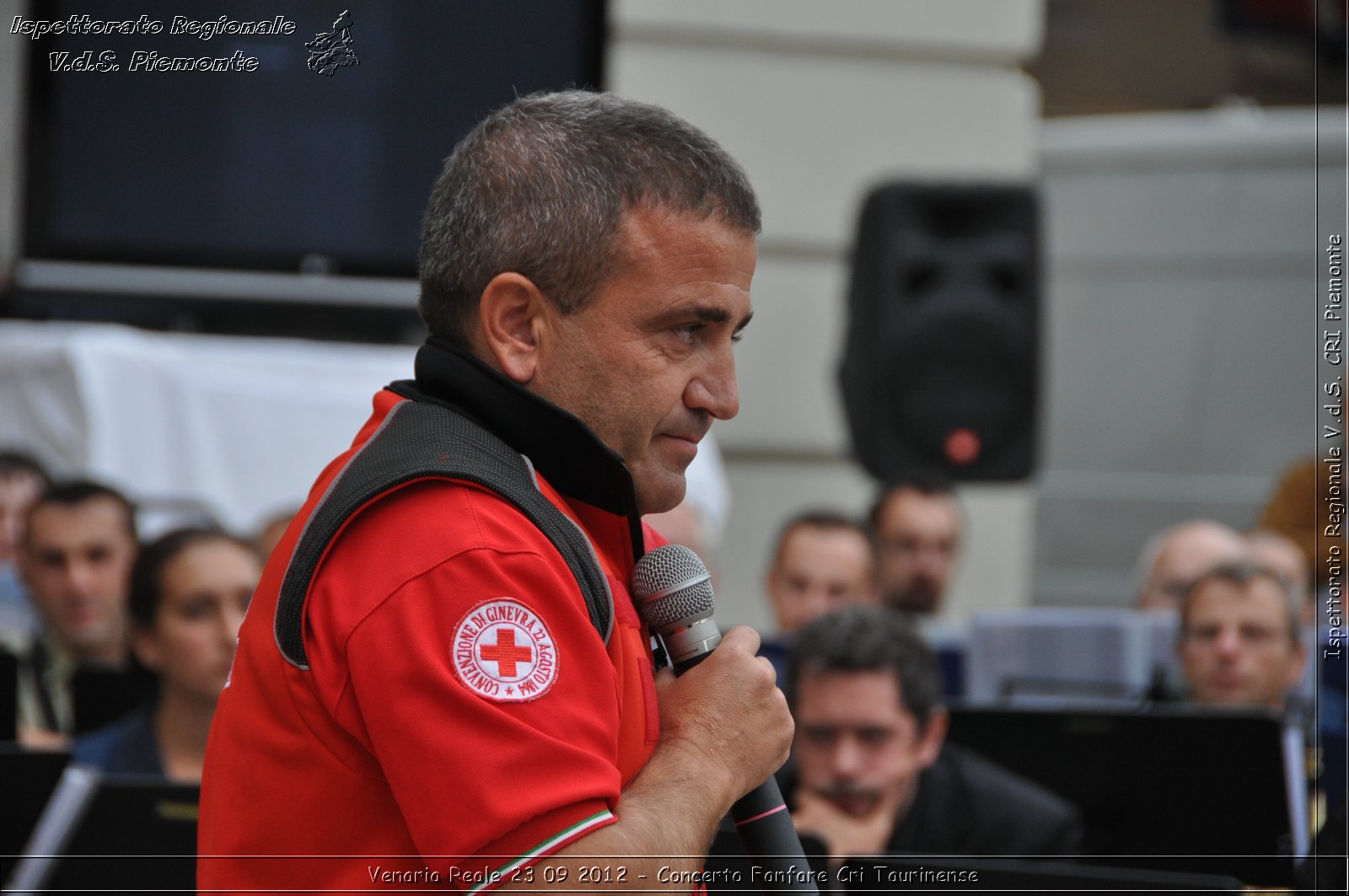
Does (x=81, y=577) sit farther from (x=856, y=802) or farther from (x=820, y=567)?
(x=856, y=802)

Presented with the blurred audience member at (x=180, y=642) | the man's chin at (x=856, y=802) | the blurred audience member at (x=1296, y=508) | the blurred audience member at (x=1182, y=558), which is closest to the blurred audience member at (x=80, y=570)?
the blurred audience member at (x=180, y=642)

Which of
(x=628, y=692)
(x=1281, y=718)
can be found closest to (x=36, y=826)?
(x=628, y=692)

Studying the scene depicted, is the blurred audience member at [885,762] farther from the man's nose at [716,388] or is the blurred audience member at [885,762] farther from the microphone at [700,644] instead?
the man's nose at [716,388]

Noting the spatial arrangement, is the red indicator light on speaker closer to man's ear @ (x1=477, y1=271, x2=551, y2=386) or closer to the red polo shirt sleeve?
man's ear @ (x1=477, y1=271, x2=551, y2=386)

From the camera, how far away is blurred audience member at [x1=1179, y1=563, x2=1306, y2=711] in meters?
5.19

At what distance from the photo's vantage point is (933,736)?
167 inches

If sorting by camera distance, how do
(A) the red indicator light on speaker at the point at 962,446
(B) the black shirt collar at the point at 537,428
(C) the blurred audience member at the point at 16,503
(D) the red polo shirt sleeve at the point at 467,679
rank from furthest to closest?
(C) the blurred audience member at the point at 16,503, (A) the red indicator light on speaker at the point at 962,446, (B) the black shirt collar at the point at 537,428, (D) the red polo shirt sleeve at the point at 467,679

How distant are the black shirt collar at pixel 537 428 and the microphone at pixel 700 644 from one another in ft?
0.34

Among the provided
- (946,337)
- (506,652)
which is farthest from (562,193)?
(946,337)

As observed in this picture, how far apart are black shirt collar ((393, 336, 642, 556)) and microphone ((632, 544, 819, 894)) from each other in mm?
104

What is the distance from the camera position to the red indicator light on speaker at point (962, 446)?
5.62 meters

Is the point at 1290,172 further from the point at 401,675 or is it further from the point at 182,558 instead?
the point at 401,675

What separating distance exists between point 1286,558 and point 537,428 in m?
5.81

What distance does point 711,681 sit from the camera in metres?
1.69
